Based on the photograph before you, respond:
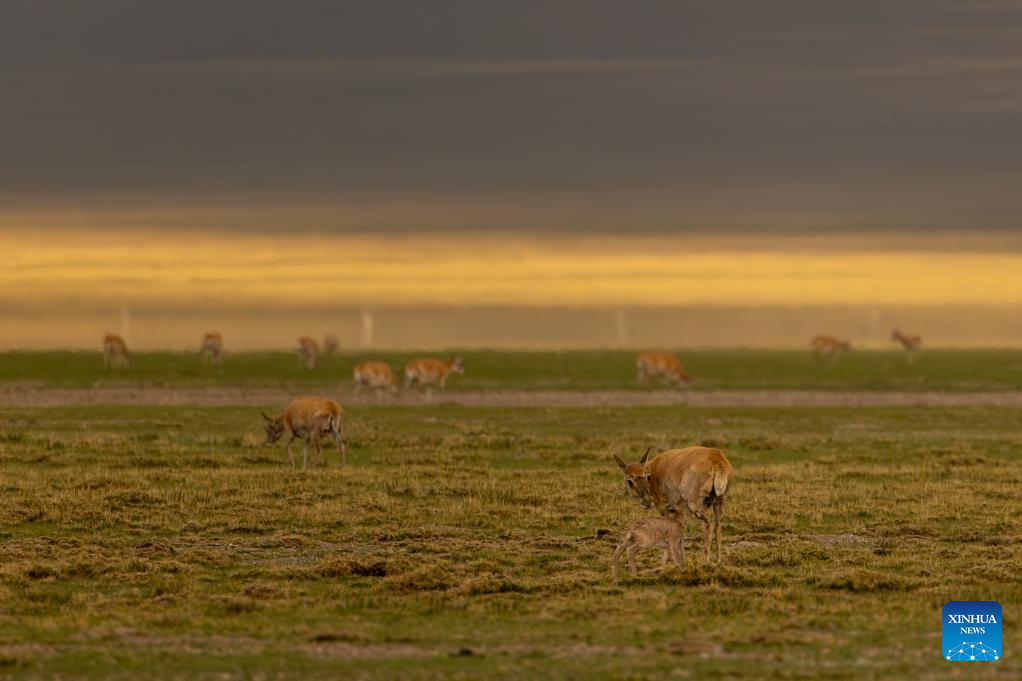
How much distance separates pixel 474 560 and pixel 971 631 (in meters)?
7.43

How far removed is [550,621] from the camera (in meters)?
17.4

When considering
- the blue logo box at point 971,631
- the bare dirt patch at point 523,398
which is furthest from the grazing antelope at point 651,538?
the bare dirt patch at point 523,398

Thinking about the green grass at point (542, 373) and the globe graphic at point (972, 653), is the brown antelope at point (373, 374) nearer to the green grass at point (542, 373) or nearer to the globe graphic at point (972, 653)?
the green grass at point (542, 373)

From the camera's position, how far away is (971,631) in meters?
16.3

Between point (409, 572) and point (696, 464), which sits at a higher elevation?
point (696, 464)

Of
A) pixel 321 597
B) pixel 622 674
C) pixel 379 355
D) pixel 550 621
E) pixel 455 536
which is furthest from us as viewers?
pixel 379 355

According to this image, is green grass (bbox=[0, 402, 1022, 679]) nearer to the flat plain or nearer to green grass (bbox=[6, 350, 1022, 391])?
the flat plain

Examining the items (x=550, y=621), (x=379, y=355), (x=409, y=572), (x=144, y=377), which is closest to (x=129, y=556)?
(x=409, y=572)

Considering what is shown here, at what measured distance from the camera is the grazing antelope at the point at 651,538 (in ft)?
65.0

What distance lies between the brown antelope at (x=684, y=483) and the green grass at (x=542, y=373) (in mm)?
52921

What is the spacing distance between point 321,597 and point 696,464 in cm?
482

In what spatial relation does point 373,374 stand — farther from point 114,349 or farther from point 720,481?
point 720,481

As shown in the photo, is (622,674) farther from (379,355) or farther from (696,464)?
(379,355)

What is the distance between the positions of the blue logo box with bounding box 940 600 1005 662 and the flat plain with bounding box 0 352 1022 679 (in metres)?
0.21
